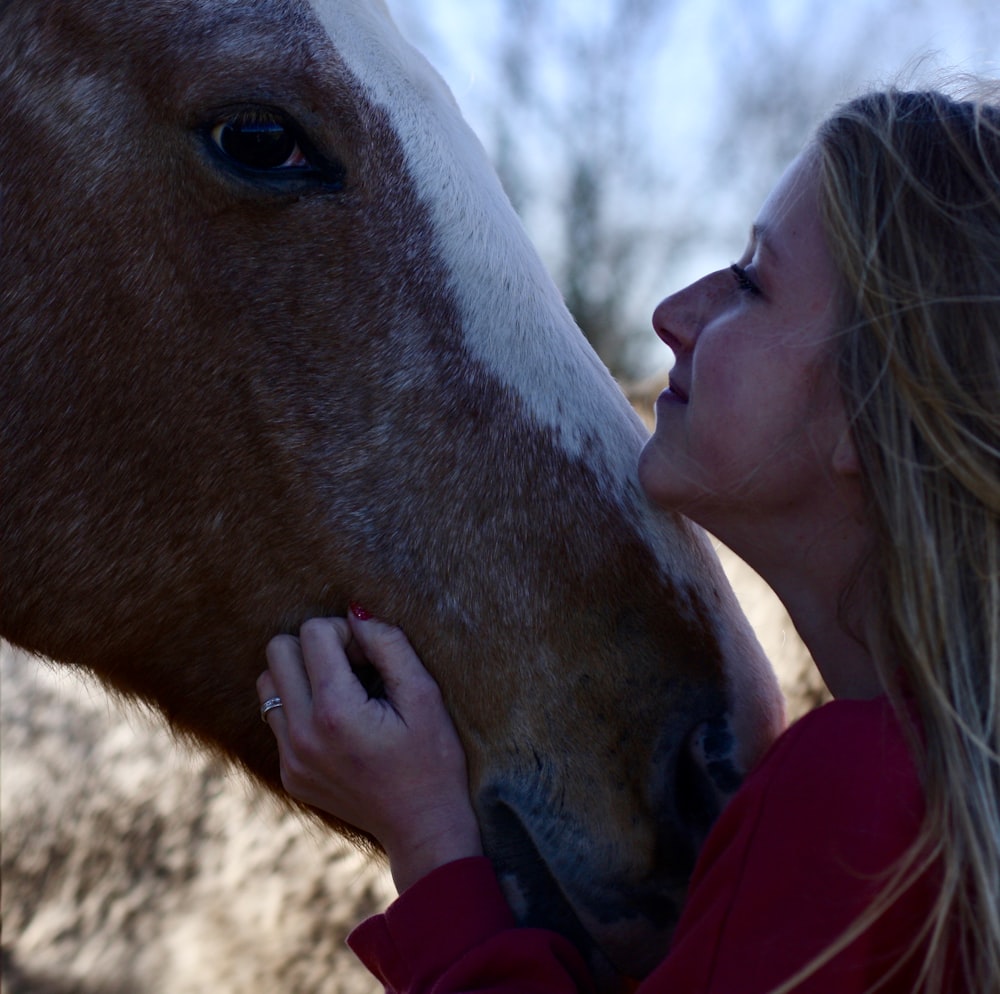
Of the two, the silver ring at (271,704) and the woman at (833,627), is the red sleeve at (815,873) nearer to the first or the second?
the woman at (833,627)

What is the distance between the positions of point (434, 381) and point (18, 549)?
0.67 meters

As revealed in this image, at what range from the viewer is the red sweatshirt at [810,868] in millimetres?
1045

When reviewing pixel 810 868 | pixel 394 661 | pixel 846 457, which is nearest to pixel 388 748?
pixel 394 661

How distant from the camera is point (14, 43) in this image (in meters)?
1.60

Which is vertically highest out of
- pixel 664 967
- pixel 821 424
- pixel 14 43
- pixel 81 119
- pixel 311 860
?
pixel 14 43

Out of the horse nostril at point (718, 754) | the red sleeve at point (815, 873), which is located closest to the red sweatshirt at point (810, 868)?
the red sleeve at point (815, 873)

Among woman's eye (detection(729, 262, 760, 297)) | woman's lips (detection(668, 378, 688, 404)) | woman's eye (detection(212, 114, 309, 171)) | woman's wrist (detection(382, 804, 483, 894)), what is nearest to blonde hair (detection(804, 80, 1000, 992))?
woman's eye (detection(729, 262, 760, 297))

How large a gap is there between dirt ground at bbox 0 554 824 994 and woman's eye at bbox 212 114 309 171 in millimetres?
1419

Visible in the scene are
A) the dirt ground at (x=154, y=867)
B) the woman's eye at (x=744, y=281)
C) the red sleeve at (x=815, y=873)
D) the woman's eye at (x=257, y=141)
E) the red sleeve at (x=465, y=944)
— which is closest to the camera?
the red sleeve at (x=815, y=873)

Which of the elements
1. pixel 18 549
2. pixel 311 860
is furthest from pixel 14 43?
pixel 311 860

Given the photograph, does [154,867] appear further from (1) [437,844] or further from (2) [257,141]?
(2) [257,141]

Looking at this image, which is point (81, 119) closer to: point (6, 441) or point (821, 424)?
point (6, 441)

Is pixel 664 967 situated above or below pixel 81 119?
below

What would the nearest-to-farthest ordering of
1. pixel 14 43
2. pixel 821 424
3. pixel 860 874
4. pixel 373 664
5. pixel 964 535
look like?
pixel 860 874 → pixel 964 535 → pixel 821 424 → pixel 373 664 → pixel 14 43
